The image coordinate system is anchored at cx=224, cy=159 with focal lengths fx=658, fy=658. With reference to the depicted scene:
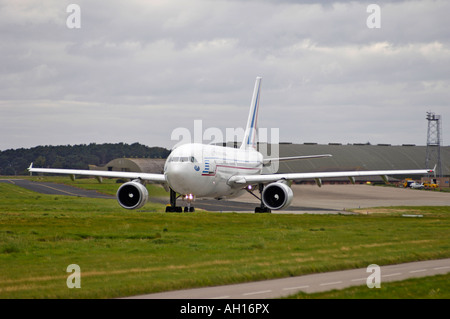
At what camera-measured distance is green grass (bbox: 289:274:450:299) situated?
55.5ft

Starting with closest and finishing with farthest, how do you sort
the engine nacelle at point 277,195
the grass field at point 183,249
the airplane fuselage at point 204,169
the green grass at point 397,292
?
the green grass at point 397,292, the grass field at point 183,249, the airplane fuselage at point 204,169, the engine nacelle at point 277,195

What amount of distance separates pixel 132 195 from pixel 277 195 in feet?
34.5

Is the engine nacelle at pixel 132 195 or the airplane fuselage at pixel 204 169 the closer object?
the airplane fuselage at pixel 204 169

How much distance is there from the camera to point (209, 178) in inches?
1858

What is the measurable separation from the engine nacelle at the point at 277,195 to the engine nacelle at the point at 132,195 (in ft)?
28.8

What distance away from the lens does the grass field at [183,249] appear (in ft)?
63.0

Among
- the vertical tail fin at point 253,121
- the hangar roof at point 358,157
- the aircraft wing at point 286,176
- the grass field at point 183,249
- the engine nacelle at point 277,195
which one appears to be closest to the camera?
the grass field at point 183,249

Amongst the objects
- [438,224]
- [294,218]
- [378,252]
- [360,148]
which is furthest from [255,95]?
[360,148]

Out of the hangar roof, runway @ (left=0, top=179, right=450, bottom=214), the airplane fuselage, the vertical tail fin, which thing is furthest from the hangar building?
the airplane fuselage

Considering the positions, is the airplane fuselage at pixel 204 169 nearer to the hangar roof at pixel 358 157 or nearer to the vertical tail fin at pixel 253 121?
the vertical tail fin at pixel 253 121

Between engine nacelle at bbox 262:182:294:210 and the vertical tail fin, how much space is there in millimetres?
12263

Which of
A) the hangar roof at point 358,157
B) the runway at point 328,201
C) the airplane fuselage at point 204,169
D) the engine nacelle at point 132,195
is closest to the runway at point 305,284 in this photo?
the airplane fuselage at point 204,169
